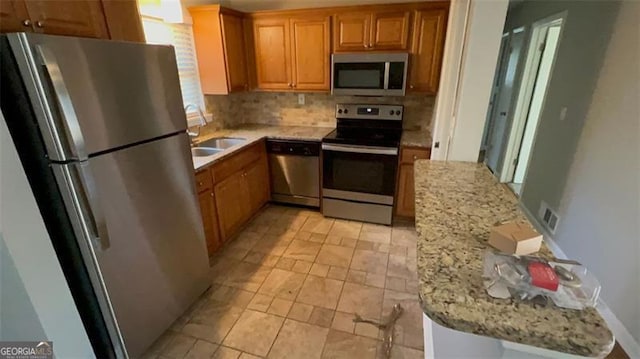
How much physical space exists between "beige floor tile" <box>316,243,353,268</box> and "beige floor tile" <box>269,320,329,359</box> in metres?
0.69

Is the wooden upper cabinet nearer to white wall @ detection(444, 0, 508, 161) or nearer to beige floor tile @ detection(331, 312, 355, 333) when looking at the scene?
white wall @ detection(444, 0, 508, 161)

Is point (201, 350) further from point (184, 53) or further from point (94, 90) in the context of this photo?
point (184, 53)

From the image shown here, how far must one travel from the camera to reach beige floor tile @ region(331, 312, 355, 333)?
6.15 feet

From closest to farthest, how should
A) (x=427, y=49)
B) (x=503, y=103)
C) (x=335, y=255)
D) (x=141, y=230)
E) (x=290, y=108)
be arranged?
(x=141, y=230) → (x=335, y=255) → (x=427, y=49) → (x=290, y=108) → (x=503, y=103)

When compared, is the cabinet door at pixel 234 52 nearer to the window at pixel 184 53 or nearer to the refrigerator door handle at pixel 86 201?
the window at pixel 184 53

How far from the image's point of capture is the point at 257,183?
312 cm

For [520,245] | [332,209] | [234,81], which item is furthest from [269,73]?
[520,245]

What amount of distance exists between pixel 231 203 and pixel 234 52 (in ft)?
5.16

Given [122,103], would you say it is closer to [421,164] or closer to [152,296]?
[152,296]

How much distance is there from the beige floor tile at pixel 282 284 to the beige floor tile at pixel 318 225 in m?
0.69

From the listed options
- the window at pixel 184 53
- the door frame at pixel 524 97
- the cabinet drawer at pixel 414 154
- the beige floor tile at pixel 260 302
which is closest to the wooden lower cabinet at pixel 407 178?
the cabinet drawer at pixel 414 154

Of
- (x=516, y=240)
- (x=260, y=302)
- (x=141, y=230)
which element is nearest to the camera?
(x=516, y=240)

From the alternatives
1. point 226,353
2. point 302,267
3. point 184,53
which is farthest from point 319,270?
point 184,53

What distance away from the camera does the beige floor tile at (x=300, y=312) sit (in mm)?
1961
